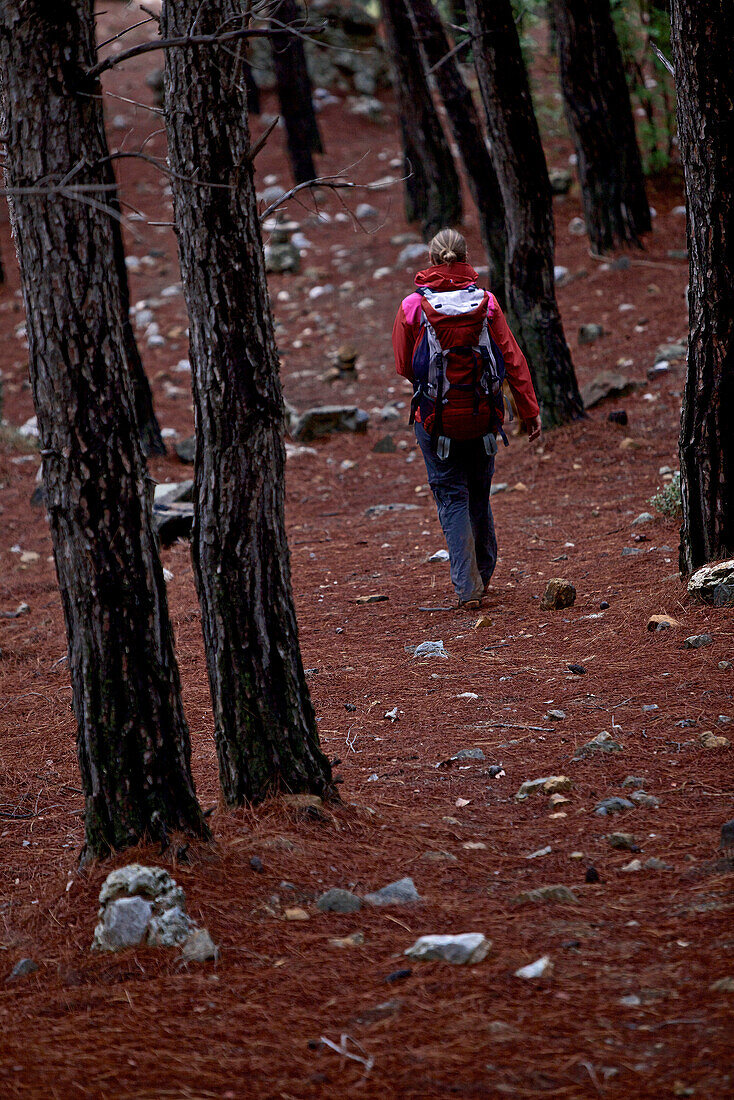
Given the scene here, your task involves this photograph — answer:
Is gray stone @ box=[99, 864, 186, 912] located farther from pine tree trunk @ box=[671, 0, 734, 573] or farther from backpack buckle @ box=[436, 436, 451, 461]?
pine tree trunk @ box=[671, 0, 734, 573]

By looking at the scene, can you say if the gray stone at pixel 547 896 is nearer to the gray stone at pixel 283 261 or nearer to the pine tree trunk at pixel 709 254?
the pine tree trunk at pixel 709 254

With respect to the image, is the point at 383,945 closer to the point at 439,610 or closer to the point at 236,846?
the point at 236,846

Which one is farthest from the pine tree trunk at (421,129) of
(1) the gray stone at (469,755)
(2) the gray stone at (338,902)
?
(2) the gray stone at (338,902)

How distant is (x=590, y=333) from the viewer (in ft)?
42.6

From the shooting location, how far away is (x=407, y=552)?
7891 mm

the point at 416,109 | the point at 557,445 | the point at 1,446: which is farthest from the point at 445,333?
the point at 416,109

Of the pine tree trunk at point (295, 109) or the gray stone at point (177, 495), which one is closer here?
the gray stone at point (177, 495)

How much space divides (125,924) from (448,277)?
13.1 feet

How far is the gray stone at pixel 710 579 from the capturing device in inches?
207

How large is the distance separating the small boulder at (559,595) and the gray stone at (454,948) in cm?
345

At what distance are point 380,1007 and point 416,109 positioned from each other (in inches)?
611

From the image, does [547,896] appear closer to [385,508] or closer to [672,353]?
[385,508]

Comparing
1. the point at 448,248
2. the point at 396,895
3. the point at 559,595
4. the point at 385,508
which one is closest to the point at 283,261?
the point at 385,508

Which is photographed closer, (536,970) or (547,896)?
(536,970)
